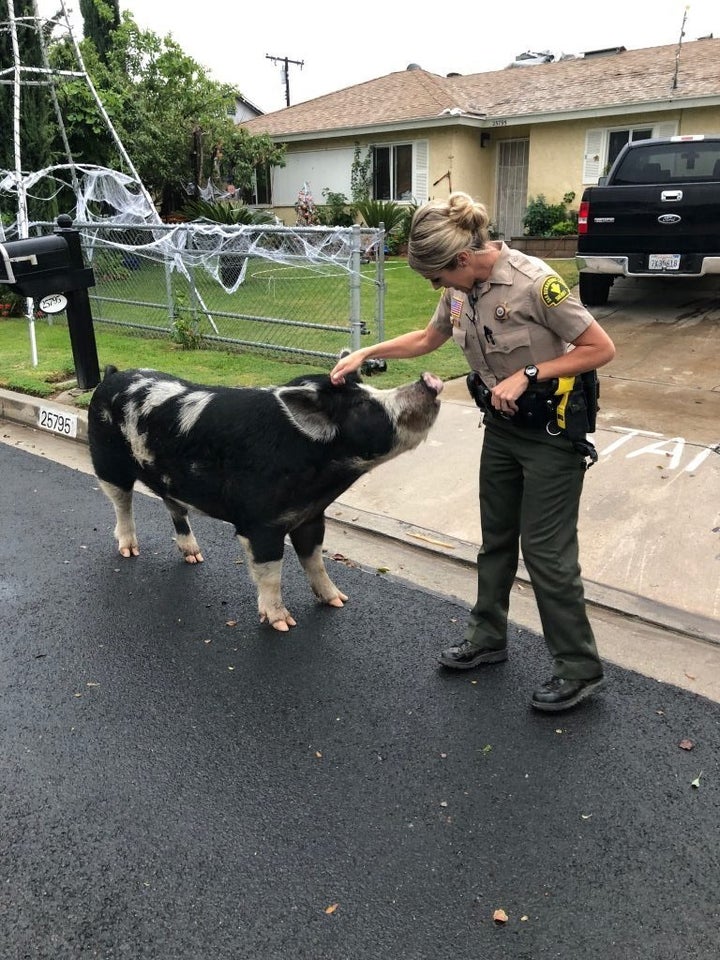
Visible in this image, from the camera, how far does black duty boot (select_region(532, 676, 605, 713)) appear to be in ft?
9.92

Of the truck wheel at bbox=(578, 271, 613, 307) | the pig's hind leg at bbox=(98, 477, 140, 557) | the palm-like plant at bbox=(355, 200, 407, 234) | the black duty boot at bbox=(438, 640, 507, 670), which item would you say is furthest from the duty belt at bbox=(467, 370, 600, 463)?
the palm-like plant at bbox=(355, 200, 407, 234)

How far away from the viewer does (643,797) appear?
2.60 metres

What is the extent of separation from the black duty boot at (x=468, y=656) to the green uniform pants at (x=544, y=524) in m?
0.35

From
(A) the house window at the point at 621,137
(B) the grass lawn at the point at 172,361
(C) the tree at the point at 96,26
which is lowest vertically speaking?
(B) the grass lawn at the point at 172,361

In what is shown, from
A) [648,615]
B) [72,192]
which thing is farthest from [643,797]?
[72,192]

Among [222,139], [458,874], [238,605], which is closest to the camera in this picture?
[458,874]

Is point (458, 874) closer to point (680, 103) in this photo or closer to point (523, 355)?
point (523, 355)

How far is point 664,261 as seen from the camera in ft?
30.1

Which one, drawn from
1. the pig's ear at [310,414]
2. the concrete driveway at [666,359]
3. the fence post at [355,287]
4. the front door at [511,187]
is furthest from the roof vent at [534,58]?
the pig's ear at [310,414]

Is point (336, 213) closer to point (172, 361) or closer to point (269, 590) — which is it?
point (172, 361)

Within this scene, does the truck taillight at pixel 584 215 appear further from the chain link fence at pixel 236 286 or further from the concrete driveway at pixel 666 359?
the chain link fence at pixel 236 286

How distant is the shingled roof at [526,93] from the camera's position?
1739cm

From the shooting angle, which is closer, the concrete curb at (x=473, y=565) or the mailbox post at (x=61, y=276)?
the concrete curb at (x=473, y=565)

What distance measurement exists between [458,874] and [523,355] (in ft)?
5.74
